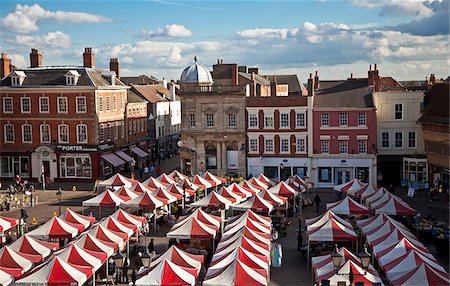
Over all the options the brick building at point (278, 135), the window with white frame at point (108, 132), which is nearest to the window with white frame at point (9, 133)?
the window with white frame at point (108, 132)

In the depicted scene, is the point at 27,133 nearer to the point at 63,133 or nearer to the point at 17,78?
the point at 63,133

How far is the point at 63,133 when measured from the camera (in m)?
53.8

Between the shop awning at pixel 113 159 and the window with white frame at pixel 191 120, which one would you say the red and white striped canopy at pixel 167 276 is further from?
the shop awning at pixel 113 159

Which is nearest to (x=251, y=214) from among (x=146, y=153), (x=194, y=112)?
(x=194, y=112)

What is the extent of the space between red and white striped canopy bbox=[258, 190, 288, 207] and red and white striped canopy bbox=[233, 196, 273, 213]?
74 centimetres

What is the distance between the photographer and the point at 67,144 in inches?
2111

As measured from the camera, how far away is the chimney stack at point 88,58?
58.2 m

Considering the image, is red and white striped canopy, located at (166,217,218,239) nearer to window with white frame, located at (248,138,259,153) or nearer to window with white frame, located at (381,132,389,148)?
window with white frame, located at (248,138,259,153)

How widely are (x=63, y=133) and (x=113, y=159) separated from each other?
4.87 metres

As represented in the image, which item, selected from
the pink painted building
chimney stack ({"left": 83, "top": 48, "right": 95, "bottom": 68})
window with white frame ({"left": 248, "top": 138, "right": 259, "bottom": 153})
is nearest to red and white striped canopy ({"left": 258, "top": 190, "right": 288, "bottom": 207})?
the pink painted building

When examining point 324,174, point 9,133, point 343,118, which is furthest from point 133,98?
point 343,118

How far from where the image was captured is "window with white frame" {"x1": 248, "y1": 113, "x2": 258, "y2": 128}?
52.0 metres

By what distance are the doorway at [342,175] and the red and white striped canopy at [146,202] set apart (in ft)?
64.2

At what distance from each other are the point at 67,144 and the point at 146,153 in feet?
38.6
